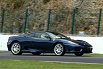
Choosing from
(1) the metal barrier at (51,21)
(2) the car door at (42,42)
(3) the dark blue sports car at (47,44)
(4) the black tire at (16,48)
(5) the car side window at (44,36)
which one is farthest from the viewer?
(1) the metal barrier at (51,21)

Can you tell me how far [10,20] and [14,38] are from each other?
11.9 m

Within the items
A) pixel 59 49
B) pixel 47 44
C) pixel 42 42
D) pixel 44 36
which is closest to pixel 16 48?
pixel 42 42

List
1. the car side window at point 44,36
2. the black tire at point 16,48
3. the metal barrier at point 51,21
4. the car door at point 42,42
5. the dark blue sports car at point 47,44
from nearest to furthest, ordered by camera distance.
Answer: the dark blue sports car at point 47,44 < the car door at point 42,42 < the car side window at point 44,36 < the black tire at point 16,48 < the metal barrier at point 51,21

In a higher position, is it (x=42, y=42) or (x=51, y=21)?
(x=51, y=21)

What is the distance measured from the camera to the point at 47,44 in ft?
64.5

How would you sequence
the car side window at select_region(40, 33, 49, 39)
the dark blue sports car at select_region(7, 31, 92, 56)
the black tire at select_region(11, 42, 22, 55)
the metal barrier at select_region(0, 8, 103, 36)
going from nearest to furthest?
the dark blue sports car at select_region(7, 31, 92, 56) → the car side window at select_region(40, 33, 49, 39) → the black tire at select_region(11, 42, 22, 55) → the metal barrier at select_region(0, 8, 103, 36)

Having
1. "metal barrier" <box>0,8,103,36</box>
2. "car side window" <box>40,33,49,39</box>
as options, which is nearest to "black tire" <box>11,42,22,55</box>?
"car side window" <box>40,33,49,39</box>

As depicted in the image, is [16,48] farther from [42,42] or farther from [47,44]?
[47,44]

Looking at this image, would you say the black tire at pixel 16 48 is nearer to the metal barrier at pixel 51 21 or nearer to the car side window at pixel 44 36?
the car side window at pixel 44 36

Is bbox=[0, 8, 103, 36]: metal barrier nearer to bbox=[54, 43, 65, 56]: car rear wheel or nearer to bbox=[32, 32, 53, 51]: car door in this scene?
bbox=[32, 32, 53, 51]: car door

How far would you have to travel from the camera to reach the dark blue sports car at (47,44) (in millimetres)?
19109

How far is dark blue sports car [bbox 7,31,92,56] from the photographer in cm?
1911

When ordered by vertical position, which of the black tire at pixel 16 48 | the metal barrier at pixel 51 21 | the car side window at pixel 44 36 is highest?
the metal barrier at pixel 51 21

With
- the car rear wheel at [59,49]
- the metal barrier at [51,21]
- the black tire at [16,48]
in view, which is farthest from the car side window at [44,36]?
the metal barrier at [51,21]
